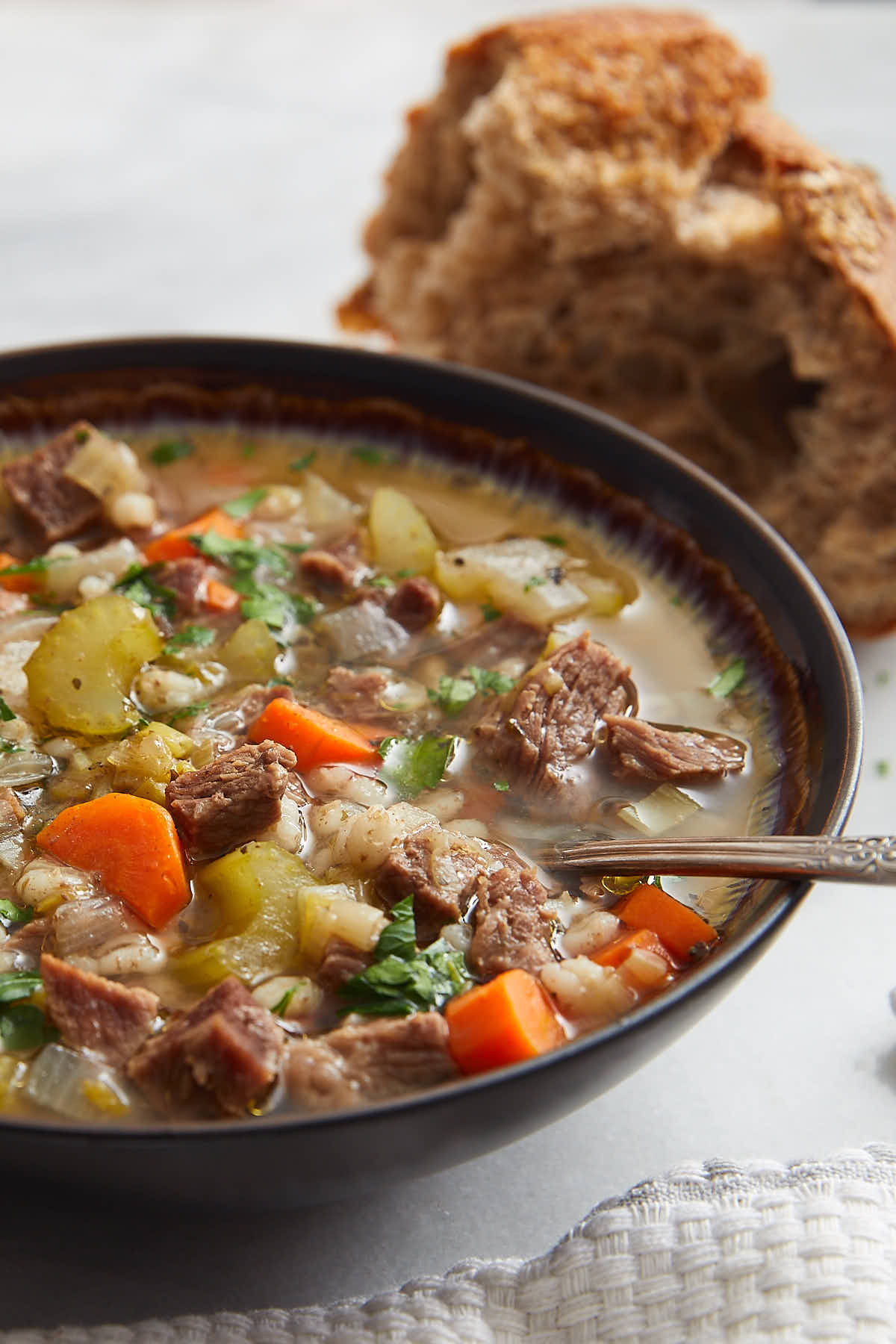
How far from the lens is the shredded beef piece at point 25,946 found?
2479 millimetres

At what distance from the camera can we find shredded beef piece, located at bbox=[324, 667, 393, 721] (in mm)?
3041

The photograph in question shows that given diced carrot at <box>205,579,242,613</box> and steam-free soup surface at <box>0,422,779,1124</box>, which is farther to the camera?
diced carrot at <box>205,579,242,613</box>

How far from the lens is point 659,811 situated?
9.30ft

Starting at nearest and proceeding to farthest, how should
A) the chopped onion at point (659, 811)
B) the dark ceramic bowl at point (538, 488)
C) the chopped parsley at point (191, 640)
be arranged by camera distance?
the dark ceramic bowl at point (538, 488), the chopped onion at point (659, 811), the chopped parsley at point (191, 640)

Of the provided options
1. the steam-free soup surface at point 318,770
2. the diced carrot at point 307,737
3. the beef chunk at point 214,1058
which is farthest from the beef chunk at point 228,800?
the beef chunk at point 214,1058

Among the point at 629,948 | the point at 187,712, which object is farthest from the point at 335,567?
the point at 629,948

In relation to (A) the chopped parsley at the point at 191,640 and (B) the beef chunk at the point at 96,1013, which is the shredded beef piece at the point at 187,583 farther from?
(B) the beef chunk at the point at 96,1013

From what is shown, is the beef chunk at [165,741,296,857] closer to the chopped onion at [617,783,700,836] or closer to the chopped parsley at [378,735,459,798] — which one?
the chopped parsley at [378,735,459,798]

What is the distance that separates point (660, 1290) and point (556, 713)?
3.79ft

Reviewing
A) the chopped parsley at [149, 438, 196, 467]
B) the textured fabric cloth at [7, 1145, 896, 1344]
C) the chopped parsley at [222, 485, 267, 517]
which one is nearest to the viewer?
the textured fabric cloth at [7, 1145, 896, 1344]

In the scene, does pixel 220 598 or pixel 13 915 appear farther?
pixel 220 598

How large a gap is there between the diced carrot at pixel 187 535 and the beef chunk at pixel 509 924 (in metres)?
1.33

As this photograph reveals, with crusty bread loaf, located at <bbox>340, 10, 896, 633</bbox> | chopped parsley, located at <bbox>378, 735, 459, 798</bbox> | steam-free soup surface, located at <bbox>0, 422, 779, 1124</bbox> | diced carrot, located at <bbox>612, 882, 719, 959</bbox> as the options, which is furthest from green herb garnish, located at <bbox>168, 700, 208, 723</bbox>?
crusty bread loaf, located at <bbox>340, 10, 896, 633</bbox>

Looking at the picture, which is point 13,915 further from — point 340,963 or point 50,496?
point 50,496
